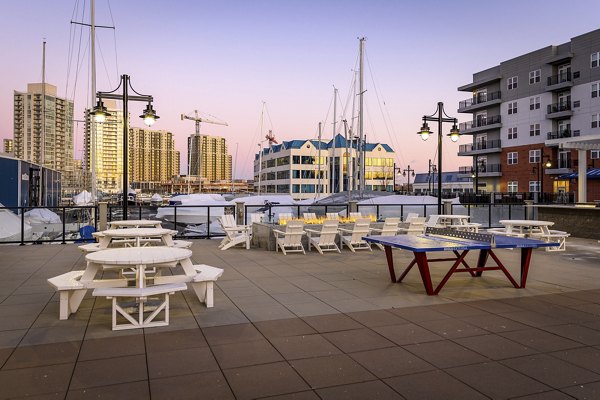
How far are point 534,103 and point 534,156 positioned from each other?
19.7 feet

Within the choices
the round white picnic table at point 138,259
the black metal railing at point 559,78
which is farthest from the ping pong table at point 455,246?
the black metal railing at point 559,78

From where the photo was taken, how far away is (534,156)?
51.2 meters

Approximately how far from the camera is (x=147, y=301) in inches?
288

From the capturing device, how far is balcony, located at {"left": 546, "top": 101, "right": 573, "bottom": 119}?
1855 inches

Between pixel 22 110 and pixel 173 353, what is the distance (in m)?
89.4

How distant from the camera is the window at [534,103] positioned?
167 feet

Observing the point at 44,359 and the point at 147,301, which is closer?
the point at 44,359

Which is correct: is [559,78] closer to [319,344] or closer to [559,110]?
[559,110]

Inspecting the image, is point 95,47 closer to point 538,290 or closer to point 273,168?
point 538,290

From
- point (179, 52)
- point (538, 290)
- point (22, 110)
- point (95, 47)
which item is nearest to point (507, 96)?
point (179, 52)

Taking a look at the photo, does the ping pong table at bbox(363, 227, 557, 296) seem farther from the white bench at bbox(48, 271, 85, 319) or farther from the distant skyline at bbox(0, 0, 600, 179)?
the distant skyline at bbox(0, 0, 600, 179)

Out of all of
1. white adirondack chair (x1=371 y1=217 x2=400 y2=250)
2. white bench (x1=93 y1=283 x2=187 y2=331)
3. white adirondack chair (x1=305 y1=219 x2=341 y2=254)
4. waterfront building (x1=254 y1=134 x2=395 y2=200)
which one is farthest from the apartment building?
white bench (x1=93 y1=283 x2=187 y2=331)

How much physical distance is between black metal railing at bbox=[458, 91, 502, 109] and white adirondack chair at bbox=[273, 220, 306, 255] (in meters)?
50.4

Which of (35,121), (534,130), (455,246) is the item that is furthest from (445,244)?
(35,121)
